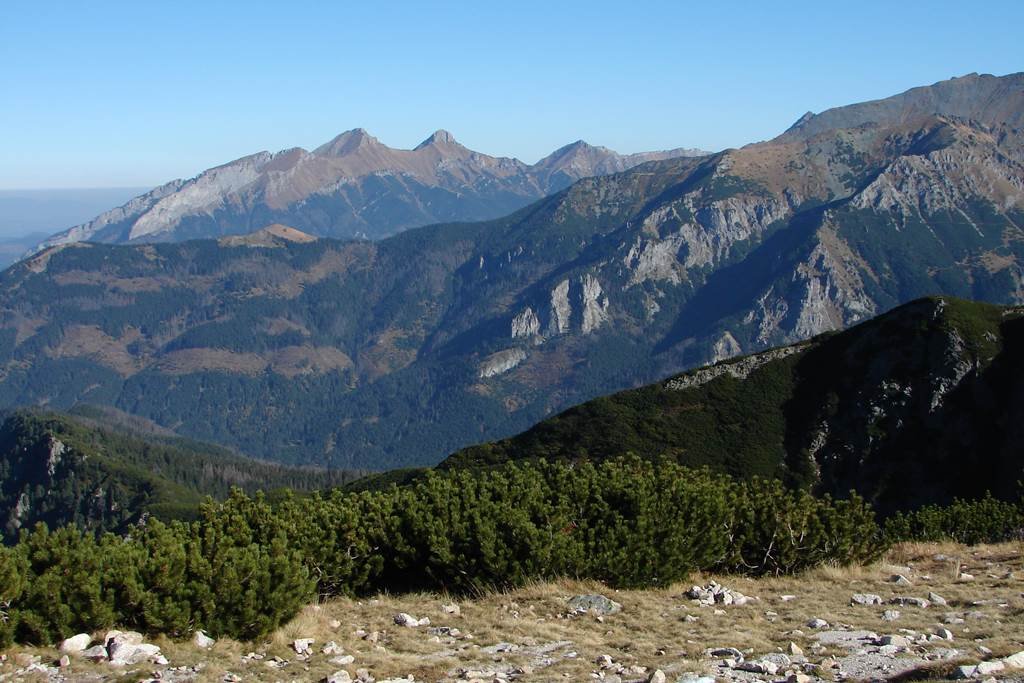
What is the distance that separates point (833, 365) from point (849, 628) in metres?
138

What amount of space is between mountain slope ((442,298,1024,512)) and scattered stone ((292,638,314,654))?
113m

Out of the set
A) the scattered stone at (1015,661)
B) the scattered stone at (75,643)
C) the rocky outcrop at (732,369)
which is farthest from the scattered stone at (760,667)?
the rocky outcrop at (732,369)

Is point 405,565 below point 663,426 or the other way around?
the other way around

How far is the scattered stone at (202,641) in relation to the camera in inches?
857

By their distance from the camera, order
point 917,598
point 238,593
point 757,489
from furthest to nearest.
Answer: point 757,489 < point 917,598 < point 238,593

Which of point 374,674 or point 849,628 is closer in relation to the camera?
point 374,674

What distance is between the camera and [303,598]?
2436cm

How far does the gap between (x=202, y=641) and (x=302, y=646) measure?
252 cm

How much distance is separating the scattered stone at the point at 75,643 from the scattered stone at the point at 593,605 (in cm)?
1278

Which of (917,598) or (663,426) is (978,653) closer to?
(917,598)

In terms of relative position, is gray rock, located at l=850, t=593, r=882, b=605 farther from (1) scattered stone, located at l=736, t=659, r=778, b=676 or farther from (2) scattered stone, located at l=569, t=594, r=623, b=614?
(1) scattered stone, located at l=736, t=659, r=778, b=676

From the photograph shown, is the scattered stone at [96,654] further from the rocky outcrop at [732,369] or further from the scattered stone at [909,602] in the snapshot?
the rocky outcrop at [732,369]

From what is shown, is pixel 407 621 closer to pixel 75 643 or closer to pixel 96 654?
pixel 96 654

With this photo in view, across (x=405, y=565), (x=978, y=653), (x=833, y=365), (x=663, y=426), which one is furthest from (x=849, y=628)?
(x=833, y=365)
